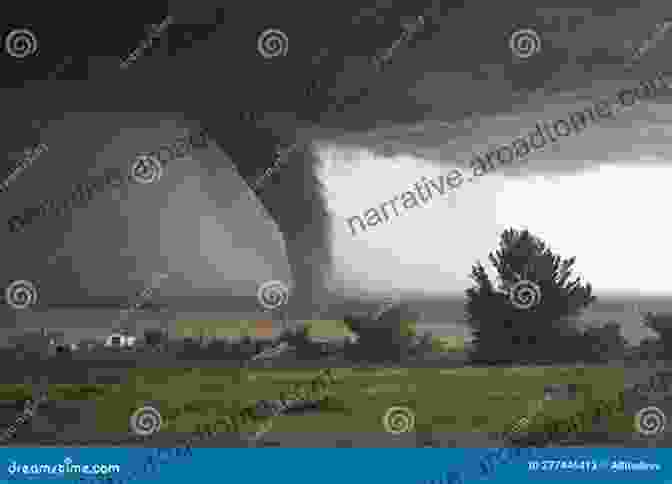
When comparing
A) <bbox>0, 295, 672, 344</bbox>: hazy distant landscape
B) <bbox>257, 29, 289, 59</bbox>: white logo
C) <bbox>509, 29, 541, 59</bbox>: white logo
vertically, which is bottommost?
<bbox>0, 295, 672, 344</bbox>: hazy distant landscape

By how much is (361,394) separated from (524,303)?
33.7 inches

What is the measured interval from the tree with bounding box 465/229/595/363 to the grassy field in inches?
3.8

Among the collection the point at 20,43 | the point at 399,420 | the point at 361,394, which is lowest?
the point at 399,420

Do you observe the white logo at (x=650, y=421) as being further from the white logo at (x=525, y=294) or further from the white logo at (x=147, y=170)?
the white logo at (x=147, y=170)

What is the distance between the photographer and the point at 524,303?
2.72 m

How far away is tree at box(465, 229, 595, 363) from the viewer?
2.72 meters

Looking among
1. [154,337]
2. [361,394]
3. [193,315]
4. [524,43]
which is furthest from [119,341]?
[524,43]

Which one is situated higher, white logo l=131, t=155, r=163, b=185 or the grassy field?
white logo l=131, t=155, r=163, b=185

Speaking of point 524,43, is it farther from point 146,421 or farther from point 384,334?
point 146,421

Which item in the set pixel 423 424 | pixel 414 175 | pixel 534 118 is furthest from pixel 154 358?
pixel 534 118

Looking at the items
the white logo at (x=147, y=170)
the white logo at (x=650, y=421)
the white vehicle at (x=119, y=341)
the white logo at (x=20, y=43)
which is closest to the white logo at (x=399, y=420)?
the white logo at (x=650, y=421)

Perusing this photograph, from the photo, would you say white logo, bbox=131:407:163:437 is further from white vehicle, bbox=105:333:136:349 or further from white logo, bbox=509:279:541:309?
white logo, bbox=509:279:541:309

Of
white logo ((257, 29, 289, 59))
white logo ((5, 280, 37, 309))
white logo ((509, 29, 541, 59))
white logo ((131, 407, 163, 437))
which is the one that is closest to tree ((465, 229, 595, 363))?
white logo ((509, 29, 541, 59))

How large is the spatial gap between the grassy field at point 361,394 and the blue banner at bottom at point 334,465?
0.40 ft
